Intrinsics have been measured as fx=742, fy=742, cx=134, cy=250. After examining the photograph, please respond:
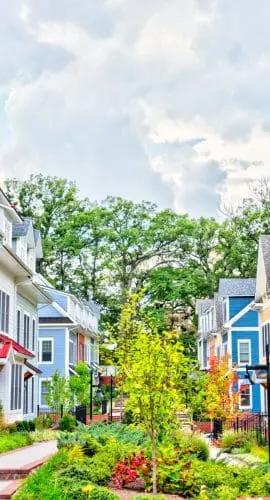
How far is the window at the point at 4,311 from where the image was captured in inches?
1033

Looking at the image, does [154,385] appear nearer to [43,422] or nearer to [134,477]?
[134,477]

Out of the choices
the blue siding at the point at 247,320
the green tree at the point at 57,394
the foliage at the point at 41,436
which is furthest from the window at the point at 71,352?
the foliage at the point at 41,436

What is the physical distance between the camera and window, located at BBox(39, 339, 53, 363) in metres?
45.0

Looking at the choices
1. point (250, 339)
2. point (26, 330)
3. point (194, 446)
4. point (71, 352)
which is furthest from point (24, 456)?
point (71, 352)

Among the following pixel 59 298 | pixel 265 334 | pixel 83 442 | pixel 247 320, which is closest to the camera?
pixel 83 442

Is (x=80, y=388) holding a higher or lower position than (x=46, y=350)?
lower

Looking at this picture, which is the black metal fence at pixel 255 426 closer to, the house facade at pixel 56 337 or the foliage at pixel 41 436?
the foliage at pixel 41 436

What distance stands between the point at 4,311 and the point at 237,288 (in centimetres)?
2395

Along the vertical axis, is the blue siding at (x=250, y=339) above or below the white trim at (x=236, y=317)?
below

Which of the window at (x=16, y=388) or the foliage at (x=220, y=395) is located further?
the foliage at (x=220, y=395)

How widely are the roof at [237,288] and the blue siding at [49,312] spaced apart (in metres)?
10.6

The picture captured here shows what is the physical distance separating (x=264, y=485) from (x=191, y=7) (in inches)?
504

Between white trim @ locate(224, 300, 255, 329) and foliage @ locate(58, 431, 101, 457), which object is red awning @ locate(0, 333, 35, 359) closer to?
foliage @ locate(58, 431, 101, 457)

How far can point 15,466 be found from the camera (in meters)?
15.4
